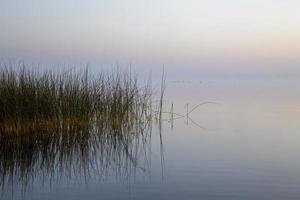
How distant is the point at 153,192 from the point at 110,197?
2.26 ft

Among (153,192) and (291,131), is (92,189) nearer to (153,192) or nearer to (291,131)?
(153,192)

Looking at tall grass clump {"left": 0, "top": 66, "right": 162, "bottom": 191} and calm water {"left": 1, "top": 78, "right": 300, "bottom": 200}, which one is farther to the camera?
tall grass clump {"left": 0, "top": 66, "right": 162, "bottom": 191}

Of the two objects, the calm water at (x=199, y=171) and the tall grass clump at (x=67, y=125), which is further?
the tall grass clump at (x=67, y=125)

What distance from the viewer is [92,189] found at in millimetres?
6469

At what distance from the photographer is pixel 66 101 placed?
36.2ft

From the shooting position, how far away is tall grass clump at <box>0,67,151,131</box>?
998 cm

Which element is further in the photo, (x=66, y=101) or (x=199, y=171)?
(x=66, y=101)

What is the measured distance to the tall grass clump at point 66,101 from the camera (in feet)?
32.8

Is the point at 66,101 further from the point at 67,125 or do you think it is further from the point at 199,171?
the point at 199,171

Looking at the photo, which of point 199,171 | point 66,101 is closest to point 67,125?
point 66,101

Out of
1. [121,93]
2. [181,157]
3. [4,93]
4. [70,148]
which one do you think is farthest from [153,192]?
[121,93]

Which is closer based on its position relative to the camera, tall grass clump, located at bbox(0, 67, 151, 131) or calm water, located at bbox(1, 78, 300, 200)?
calm water, located at bbox(1, 78, 300, 200)

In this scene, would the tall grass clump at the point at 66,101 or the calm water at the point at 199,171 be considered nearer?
the calm water at the point at 199,171

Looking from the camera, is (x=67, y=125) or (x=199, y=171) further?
(x=67, y=125)
